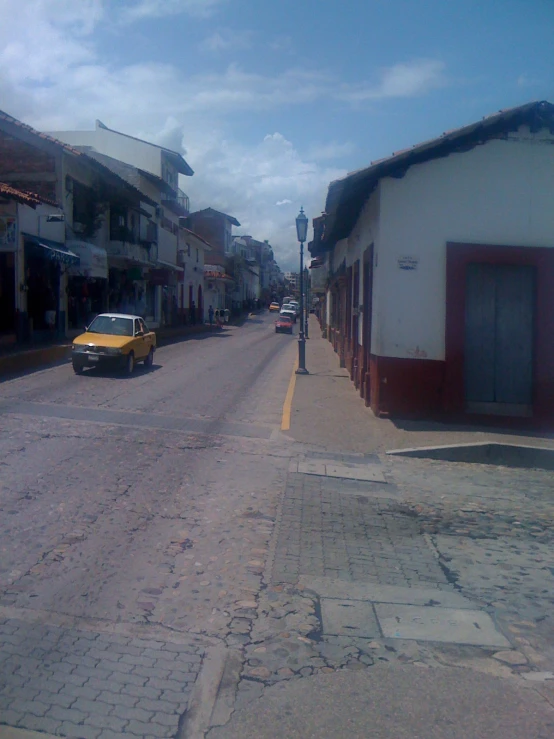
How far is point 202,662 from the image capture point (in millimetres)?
4684

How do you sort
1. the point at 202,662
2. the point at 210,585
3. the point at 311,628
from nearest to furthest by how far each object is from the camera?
the point at 202,662 < the point at 311,628 < the point at 210,585

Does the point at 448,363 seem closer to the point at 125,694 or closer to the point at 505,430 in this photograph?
the point at 505,430

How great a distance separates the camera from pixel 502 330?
44.3 ft

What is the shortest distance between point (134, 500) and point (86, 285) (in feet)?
81.2

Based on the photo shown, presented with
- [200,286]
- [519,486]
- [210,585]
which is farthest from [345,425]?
[200,286]

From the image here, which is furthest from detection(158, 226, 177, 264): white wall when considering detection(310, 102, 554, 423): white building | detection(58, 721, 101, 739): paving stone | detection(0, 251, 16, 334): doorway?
detection(58, 721, 101, 739): paving stone

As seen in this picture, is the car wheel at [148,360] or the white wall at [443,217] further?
the car wheel at [148,360]

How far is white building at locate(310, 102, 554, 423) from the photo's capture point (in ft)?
43.3

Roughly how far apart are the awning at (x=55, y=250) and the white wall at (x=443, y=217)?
47.7 ft

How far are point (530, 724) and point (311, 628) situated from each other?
1643mm

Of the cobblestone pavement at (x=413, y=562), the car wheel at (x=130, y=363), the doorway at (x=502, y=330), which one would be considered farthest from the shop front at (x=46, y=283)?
the cobblestone pavement at (x=413, y=562)

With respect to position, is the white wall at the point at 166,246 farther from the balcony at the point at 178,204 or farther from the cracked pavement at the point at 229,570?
the cracked pavement at the point at 229,570

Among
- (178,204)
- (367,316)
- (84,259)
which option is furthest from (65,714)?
(178,204)

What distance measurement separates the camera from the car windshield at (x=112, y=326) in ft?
67.9
